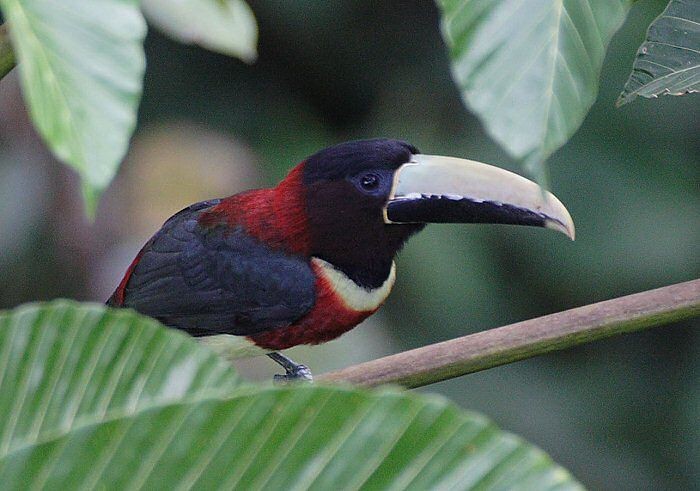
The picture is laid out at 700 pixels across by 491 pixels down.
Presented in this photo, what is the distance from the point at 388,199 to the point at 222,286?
393mm

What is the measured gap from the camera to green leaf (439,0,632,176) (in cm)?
96

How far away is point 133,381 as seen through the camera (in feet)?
3.07

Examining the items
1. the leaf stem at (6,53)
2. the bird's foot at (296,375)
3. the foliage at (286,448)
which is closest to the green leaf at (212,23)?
the leaf stem at (6,53)

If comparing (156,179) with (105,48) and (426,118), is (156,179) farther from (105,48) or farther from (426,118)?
(105,48)

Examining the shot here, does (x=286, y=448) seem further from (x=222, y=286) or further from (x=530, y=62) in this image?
(x=222, y=286)

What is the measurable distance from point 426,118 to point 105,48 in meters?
2.88

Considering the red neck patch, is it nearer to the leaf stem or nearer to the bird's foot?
the bird's foot

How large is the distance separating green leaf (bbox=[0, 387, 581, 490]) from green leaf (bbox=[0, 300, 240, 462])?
0.18 meters

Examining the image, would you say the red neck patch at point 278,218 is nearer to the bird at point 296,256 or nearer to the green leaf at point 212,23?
the bird at point 296,256

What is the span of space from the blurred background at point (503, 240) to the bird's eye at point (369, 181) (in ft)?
3.14

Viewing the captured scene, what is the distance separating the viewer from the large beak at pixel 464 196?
2.07 metres

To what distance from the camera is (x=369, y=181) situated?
226 centimetres

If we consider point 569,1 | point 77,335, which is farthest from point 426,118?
point 77,335

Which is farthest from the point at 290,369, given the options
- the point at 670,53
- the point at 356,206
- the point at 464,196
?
the point at 670,53
